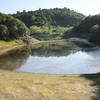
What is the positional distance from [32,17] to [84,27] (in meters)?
70.1

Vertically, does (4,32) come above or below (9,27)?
below

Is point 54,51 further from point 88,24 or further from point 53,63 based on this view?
point 88,24

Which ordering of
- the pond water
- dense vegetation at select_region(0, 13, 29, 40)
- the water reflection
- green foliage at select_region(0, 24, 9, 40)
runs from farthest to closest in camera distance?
dense vegetation at select_region(0, 13, 29, 40) → green foliage at select_region(0, 24, 9, 40) → the water reflection → the pond water

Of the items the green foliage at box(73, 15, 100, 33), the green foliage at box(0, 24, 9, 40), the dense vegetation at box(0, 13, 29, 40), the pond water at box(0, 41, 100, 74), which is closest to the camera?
the pond water at box(0, 41, 100, 74)

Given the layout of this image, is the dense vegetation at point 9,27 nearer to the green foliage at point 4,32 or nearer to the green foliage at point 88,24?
the green foliage at point 4,32

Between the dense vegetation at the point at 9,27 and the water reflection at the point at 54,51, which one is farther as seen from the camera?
the dense vegetation at the point at 9,27

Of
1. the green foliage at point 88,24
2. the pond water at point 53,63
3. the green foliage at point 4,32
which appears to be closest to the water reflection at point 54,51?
the pond water at point 53,63

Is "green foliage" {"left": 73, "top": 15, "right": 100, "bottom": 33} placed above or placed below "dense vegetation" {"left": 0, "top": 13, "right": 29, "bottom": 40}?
above

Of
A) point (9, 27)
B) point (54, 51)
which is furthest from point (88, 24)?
point (54, 51)

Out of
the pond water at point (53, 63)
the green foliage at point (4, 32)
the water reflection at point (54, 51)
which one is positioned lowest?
the pond water at point (53, 63)

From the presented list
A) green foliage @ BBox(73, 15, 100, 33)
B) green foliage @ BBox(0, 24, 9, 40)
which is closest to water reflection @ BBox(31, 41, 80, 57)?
green foliage @ BBox(0, 24, 9, 40)

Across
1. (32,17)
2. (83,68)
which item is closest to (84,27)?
(32,17)

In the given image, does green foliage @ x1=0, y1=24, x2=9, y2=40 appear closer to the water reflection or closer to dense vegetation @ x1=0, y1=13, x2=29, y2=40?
dense vegetation @ x1=0, y1=13, x2=29, y2=40

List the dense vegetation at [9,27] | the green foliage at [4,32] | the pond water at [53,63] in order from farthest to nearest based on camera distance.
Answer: the dense vegetation at [9,27]
the green foliage at [4,32]
the pond water at [53,63]
